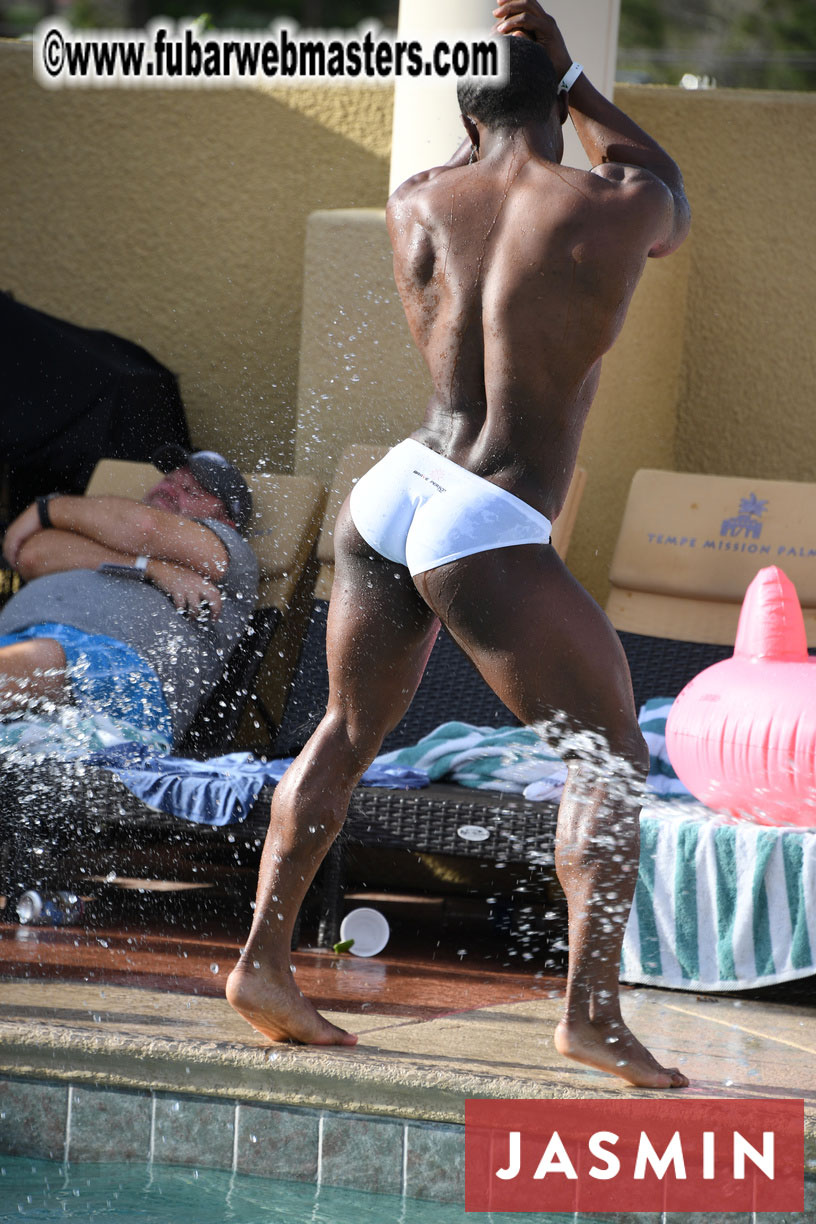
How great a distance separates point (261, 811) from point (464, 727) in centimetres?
79

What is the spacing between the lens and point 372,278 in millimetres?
5102

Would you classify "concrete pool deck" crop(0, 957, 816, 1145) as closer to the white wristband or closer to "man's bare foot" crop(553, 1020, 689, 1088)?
"man's bare foot" crop(553, 1020, 689, 1088)

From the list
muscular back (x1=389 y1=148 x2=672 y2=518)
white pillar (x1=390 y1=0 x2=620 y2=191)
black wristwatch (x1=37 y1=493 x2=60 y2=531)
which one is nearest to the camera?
muscular back (x1=389 y1=148 x2=672 y2=518)

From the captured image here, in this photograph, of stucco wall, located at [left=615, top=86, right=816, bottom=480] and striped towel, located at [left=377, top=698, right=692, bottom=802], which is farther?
stucco wall, located at [left=615, top=86, right=816, bottom=480]

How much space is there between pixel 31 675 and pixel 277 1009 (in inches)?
63.2

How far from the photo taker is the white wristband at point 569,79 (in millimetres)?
2504

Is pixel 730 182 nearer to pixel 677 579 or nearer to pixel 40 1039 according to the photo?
pixel 677 579

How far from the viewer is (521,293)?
231 cm

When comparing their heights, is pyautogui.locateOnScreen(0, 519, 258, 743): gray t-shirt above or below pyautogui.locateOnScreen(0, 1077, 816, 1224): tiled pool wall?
above

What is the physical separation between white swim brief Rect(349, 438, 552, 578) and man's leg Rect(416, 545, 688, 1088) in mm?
26

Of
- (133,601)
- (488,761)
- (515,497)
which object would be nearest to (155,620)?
(133,601)

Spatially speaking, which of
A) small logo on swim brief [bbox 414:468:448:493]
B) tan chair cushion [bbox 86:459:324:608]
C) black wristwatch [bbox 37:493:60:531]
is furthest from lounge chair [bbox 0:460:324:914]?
small logo on swim brief [bbox 414:468:448:493]

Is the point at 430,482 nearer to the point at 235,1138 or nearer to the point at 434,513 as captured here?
the point at 434,513

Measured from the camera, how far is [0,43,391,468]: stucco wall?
5.86 metres
